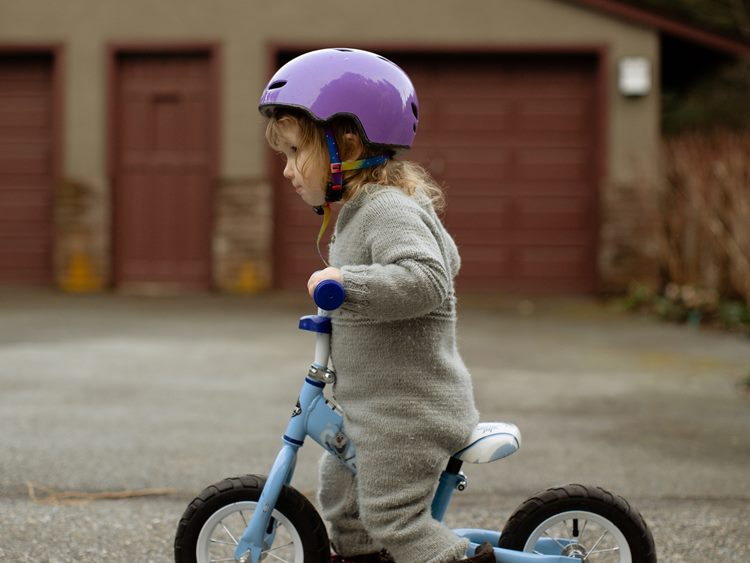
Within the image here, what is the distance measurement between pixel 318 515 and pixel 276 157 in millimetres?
10175

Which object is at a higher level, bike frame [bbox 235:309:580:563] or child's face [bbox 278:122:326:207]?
child's face [bbox 278:122:326:207]

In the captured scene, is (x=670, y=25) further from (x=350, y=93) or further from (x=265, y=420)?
(x=350, y=93)

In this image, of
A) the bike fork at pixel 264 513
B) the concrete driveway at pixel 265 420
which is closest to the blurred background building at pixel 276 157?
the concrete driveway at pixel 265 420

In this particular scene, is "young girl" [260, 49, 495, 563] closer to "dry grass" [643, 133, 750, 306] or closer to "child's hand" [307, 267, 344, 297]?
"child's hand" [307, 267, 344, 297]

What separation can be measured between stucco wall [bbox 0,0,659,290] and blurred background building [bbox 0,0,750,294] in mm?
19

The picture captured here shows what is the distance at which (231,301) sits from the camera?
11.5 m

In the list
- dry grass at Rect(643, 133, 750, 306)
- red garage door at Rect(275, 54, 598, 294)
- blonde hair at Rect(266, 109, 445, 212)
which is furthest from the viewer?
red garage door at Rect(275, 54, 598, 294)

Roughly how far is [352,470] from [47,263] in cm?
1101

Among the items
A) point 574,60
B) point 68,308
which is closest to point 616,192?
point 574,60

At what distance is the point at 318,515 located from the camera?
262 cm

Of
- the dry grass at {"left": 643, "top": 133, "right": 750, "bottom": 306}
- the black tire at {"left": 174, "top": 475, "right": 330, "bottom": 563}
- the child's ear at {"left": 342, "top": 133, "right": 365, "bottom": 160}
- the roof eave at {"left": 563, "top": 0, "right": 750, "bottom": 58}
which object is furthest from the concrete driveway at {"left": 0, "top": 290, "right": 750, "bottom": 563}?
the roof eave at {"left": 563, "top": 0, "right": 750, "bottom": 58}

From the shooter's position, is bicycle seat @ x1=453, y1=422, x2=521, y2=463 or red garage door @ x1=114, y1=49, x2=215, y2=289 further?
red garage door @ x1=114, y1=49, x2=215, y2=289

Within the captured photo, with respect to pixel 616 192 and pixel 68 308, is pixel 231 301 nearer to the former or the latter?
pixel 68 308

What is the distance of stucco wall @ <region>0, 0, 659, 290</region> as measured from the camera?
12.3 m
